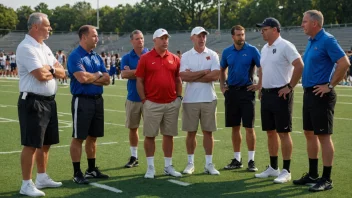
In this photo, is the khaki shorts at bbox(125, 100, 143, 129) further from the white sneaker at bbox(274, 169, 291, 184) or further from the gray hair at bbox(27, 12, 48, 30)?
the white sneaker at bbox(274, 169, 291, 184)

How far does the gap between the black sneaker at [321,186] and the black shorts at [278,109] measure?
94 centimetres

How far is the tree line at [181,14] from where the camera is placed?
70800mm

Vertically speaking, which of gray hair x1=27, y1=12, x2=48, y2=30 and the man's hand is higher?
gray hair x1=27, y1=12, x2=48, y2=30

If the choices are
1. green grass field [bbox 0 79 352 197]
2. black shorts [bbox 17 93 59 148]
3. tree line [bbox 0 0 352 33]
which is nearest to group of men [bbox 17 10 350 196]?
black shorts [bbox 17 93 59 148]

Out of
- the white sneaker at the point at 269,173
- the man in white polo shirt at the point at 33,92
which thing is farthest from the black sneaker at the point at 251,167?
the man in white polo shirt at the point at 33,92

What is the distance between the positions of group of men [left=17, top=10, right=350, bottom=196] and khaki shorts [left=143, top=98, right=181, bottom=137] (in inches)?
0.6

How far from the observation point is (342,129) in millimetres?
12633

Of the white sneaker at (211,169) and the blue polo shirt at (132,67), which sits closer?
the white sneaker at (211,169)

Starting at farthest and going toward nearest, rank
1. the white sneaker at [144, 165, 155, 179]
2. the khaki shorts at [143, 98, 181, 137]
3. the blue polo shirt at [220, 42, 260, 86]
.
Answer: the blue polo shirt at [220, 42, 260, 86] → the khaki shorts at [143, 98, 181, 137] → the white sneaker at [144, 165, 155, 179]

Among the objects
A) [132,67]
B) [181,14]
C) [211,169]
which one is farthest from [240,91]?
[181,14]

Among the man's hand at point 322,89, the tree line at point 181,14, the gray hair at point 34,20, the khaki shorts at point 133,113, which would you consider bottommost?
the khaki shorts at point 133,113

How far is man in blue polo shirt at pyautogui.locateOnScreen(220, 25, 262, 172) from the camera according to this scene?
8547mm

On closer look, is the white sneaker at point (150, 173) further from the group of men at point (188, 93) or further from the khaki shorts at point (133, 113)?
the khaki shorts at point (133, 113)

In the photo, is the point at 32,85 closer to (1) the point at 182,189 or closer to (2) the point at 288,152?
(1) the point at 182,189
